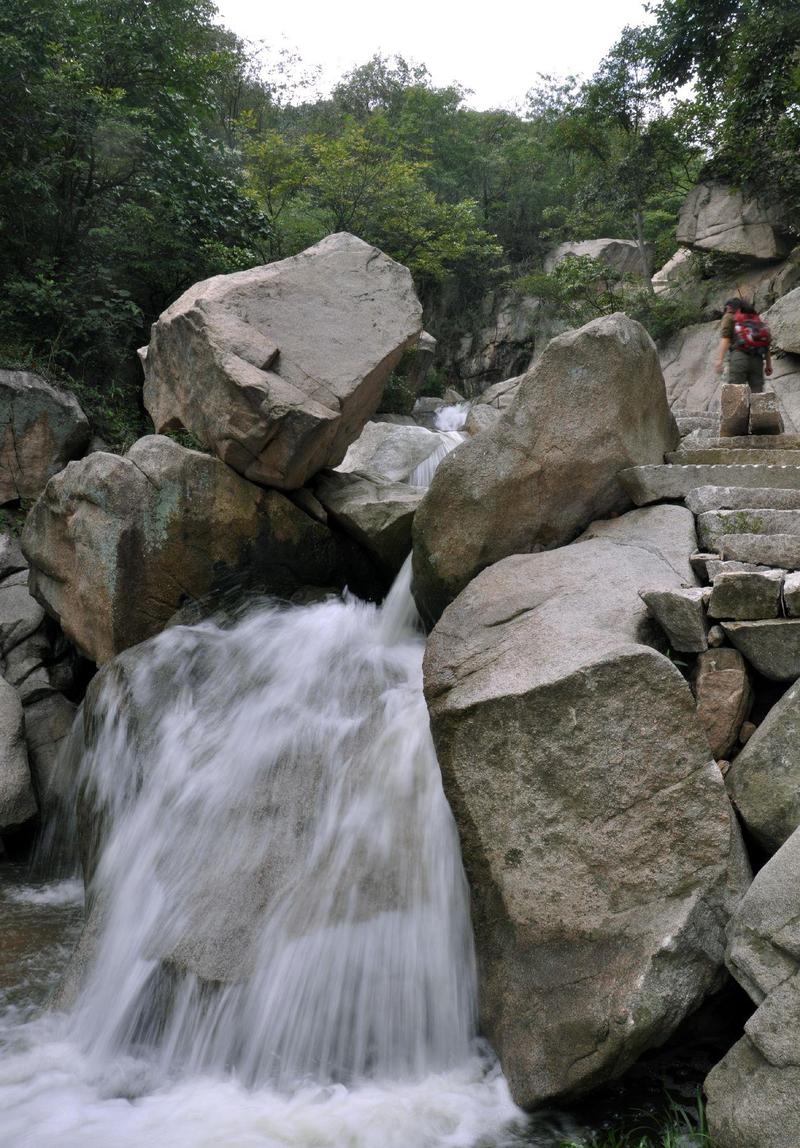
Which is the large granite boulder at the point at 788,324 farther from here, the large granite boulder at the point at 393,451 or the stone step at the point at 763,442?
the stone step at the point at 763,442

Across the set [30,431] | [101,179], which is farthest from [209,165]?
[30,431]

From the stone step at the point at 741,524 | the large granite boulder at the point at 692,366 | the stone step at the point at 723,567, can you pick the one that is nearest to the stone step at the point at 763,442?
the stone step at the point at 741,524

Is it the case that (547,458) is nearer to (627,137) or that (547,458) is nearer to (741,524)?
(741,524)

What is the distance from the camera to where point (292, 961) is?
4.20 metres

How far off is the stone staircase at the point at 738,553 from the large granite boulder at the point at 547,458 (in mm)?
318

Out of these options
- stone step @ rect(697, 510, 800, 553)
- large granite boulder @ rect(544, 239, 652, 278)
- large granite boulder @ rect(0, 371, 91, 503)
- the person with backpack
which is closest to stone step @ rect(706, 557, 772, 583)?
stone step @ rect(697, 510, 800, 553)

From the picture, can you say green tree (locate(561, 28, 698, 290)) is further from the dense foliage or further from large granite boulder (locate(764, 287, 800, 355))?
large granite boulder (locate(764, 287, 800, 355))

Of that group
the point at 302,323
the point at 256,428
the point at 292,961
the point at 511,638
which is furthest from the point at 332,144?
the point at 292,961

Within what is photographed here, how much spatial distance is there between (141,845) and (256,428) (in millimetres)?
3627

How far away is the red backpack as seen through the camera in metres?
9.34

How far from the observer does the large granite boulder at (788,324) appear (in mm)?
14070

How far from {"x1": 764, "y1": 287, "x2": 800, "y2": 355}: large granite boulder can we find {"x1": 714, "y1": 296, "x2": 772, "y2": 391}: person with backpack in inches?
204

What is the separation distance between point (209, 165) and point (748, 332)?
11086mm

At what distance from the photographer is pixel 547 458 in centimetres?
577
